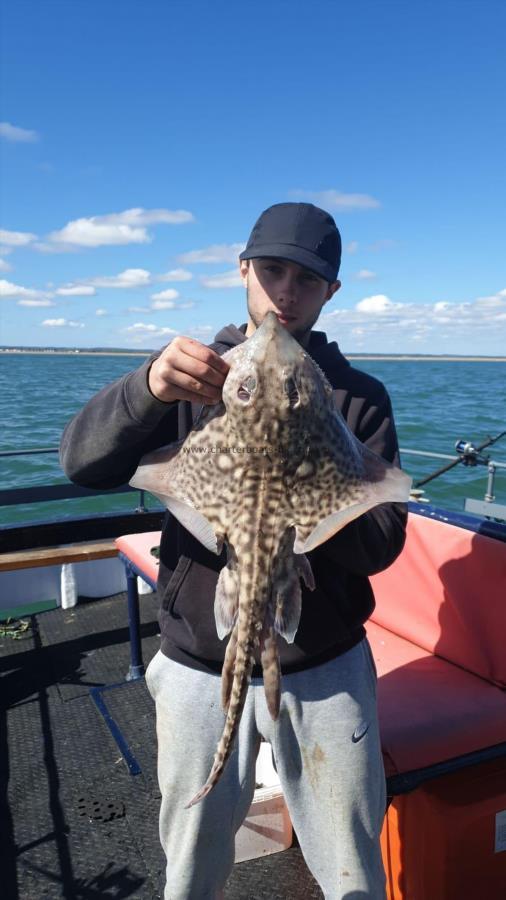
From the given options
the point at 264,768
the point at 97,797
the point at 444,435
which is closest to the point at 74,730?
the point at 97,797

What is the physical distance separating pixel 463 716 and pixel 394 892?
2.81 ft

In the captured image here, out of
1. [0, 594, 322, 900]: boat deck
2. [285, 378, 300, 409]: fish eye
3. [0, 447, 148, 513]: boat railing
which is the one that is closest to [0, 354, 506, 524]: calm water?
[0, 447, 148, 513]: boat railing

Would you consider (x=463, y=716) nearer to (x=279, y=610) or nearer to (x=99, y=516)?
(x=279, y=610)

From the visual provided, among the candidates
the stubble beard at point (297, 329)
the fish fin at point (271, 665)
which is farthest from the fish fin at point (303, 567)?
the stubble beard at point (297, 329)

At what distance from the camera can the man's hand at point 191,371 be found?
182 centimetres

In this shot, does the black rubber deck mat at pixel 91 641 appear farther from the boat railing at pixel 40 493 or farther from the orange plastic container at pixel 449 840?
the orange plastic container at pixel 449 840

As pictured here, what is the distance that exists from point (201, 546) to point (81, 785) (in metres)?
2.73

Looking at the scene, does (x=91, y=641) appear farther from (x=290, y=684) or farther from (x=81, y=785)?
(x=290, y=684)

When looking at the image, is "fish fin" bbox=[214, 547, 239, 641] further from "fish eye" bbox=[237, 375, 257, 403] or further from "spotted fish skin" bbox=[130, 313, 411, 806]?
"fish eye" bbox=[237, 375, 257, 403]

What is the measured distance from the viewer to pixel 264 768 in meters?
3.56

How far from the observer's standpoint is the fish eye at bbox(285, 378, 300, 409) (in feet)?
5.79

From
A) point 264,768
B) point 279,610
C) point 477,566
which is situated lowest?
point 264,768

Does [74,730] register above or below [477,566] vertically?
below

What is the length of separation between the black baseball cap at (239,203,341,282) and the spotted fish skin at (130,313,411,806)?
0.60 metres
